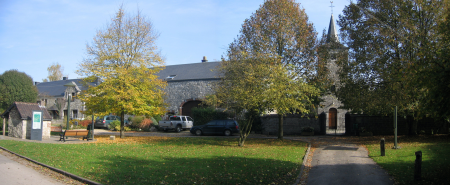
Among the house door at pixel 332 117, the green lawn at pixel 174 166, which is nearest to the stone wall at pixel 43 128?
the green lawn at pixel 174 166

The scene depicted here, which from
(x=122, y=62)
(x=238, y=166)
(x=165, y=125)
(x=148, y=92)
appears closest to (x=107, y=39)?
(x=122, y=62)

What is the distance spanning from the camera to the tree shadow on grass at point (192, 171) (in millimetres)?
7766

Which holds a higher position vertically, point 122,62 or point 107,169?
point 122,62

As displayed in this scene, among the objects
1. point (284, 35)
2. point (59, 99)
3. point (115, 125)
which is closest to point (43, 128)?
point (115, 125)

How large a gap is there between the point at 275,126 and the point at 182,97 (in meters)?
13.0

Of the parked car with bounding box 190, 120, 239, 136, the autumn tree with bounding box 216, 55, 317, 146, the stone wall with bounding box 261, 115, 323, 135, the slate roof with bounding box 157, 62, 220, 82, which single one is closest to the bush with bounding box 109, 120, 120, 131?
the parked car with bounding box 190, 120, 239, 136

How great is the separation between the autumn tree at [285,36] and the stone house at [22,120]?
12291mm

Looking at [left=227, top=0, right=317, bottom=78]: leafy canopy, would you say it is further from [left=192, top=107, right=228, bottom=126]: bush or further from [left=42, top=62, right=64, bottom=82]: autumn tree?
[left=42, top=62, right=64, bottom=82]: autumn tree

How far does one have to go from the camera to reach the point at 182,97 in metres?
34.1

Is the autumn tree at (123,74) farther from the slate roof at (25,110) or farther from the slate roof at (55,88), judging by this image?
the slate roof at (55,88)

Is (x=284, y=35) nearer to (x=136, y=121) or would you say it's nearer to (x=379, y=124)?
(x=379, y=124)

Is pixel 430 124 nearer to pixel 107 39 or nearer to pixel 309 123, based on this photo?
pixel 309 123

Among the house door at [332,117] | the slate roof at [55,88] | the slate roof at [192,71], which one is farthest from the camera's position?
the slate roof at [55,88]

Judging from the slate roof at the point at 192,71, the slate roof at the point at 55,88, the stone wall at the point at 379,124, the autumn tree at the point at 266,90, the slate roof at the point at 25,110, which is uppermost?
the slate roof at the point at 192,71
